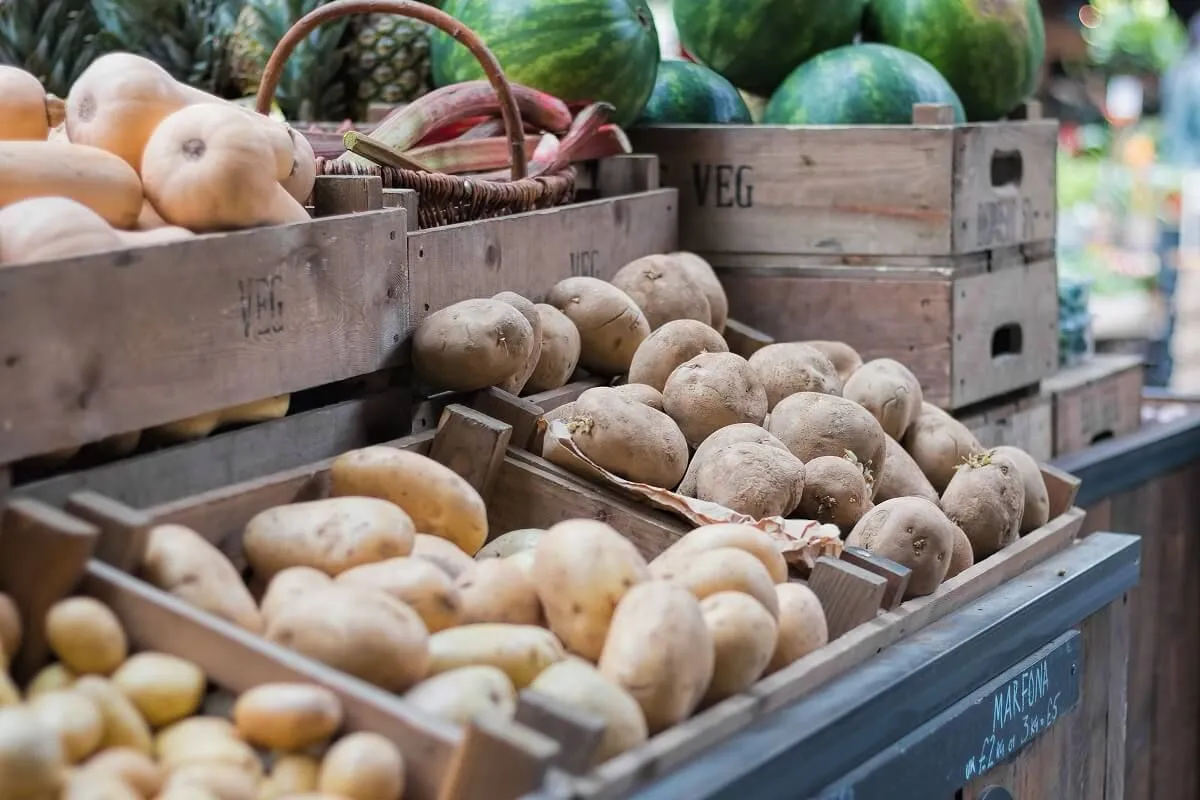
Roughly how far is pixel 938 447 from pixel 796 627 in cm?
89

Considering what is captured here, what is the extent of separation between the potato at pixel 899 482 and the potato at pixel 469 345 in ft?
2.05

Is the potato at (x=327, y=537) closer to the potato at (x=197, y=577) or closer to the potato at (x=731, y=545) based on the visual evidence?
the potato at (x=197, y=577)

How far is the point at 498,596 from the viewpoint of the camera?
5.64 feet

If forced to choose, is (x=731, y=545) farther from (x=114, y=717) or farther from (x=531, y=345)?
(x=114, y=717)

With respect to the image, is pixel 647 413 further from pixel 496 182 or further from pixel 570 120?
pixel 570 120

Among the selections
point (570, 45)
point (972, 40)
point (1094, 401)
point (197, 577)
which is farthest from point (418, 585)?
point (1094, 401)

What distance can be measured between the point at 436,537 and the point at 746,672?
1.40ft

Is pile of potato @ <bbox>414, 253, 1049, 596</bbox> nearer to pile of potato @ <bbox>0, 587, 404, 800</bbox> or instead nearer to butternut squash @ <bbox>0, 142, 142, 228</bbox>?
butternut squash @ <bbox>0, 142, 142, 228</bbox>

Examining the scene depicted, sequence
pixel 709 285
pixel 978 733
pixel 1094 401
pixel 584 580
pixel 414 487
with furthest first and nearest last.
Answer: pixel 1094 401
pixel 709 285
pixel 978 733
pixel 414 487
pixel 584 580

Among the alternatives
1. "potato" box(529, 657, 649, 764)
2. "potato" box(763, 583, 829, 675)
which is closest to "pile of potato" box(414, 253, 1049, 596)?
"potato" box(763, 583, 829, 675)

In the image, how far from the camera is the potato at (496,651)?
5.18 ft

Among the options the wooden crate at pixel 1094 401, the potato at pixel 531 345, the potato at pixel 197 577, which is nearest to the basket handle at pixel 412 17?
the potato at pixel 531 345

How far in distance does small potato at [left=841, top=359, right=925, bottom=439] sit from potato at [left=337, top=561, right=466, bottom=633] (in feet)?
3.61

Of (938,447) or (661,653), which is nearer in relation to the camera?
(661,653)
